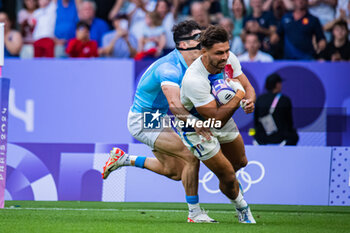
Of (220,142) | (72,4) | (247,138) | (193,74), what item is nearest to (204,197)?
(247,138)

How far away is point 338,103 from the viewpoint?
13.1m

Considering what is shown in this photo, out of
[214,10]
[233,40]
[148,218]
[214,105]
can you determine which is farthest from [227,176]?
[214,10]

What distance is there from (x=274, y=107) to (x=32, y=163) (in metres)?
4.32

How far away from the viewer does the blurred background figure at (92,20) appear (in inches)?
576

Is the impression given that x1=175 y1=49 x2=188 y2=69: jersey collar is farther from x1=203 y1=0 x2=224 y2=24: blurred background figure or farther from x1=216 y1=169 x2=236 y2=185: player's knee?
x1=203 y1=0 x2=224 y2=24: blurred background figure

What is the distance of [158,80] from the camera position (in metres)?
8.56

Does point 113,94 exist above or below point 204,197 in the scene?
above

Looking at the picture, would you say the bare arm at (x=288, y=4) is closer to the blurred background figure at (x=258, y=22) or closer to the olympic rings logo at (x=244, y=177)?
the blurred background figure at (x=258, y=22)

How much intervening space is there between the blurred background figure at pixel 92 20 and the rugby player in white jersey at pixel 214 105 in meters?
7.24

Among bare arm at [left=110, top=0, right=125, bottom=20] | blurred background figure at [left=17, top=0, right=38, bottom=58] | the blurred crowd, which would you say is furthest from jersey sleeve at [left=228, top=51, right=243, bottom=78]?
bare arm at [left=110, top=0, right=125, bottom=20]

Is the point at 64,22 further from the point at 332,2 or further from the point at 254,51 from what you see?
the point at 332,2

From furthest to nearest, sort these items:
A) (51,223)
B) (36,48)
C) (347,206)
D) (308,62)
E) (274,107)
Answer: (36,48) → (308,62) → (274,107) → (347,206) → (51,223)

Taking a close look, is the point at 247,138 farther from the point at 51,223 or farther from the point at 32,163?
the point at 51,223

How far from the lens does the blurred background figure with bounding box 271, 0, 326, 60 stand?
13.7 metres
